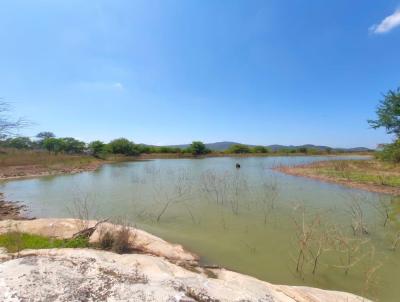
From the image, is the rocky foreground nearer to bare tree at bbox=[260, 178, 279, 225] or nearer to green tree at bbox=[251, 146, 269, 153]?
bare tree at bbox=[260, 178, 279, 225]

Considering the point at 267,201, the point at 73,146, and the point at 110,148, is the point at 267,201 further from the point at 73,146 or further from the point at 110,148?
the point at 73,146

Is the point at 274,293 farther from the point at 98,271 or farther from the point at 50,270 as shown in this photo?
the point at 50,270

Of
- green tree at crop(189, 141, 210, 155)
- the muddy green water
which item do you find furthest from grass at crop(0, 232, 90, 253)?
green tree at crop(189, 141, 210, 155)

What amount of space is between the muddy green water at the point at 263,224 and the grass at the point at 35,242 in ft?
7.94

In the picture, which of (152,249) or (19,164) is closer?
(152,249)

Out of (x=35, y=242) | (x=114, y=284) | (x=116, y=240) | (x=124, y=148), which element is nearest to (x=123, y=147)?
(x=124, y=148)

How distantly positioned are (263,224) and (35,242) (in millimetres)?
6137

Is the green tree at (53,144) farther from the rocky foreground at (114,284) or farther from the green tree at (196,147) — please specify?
the rocky foreground at (114,284)

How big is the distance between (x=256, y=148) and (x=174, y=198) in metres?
53.2

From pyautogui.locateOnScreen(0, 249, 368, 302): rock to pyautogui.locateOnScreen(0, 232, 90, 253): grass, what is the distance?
156 centimetres

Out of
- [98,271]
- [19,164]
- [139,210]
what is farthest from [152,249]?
[19,164]

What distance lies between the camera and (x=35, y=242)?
5.04 meters

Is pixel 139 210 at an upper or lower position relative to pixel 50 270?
lower

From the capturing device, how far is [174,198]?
37.6 feet
